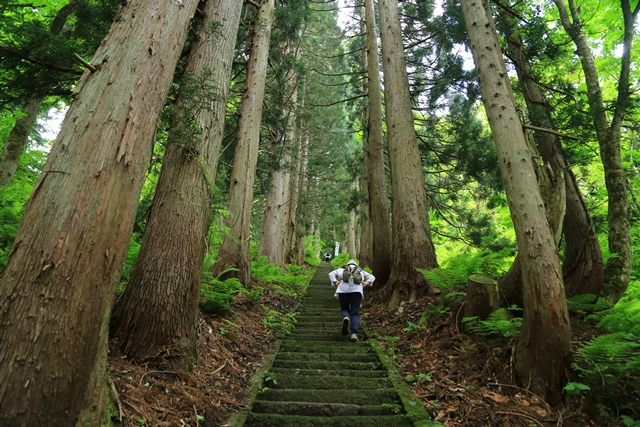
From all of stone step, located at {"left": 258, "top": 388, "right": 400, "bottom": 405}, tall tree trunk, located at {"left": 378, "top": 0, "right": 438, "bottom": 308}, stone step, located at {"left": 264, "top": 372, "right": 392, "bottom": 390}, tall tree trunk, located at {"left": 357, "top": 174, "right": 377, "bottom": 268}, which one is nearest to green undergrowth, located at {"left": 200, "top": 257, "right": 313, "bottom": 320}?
stone step, located at {"left": 264, "top": 372, "right": 392, "bottom": 390}

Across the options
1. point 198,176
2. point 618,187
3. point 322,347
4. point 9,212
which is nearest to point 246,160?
point 198,176

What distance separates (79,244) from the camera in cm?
223

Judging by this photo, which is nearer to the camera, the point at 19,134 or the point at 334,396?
the point at 334,396

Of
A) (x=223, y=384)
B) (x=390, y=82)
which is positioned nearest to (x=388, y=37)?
(x=390, y=82)

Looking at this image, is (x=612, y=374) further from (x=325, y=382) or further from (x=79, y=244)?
(x=79, y=244)

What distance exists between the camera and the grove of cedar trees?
2.20 m

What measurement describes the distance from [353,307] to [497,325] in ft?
9.64

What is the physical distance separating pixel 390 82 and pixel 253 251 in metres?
7.94

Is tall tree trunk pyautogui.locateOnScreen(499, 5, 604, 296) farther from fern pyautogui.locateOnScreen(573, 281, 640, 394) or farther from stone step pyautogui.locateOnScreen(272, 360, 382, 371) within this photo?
stone step pyautogui.locateOnScreen(272, 360, 382, 371)

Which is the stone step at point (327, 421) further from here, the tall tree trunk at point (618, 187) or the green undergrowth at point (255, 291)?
the tall tree trunk at point (618, 187)

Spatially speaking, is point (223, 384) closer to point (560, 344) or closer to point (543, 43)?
point (560, 344)

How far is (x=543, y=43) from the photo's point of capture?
7.26 meters

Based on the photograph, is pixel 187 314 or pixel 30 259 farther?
pixel 187 314

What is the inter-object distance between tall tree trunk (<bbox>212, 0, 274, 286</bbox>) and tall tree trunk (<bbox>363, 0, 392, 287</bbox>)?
11.9ft
